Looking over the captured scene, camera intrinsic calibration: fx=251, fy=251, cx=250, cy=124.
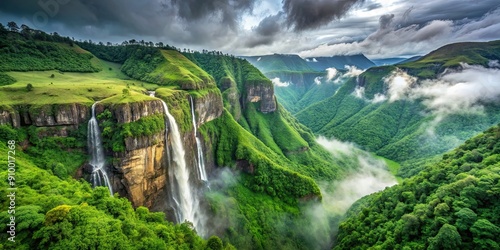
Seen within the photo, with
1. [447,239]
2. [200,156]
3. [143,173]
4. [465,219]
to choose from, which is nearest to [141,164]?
[143,173]

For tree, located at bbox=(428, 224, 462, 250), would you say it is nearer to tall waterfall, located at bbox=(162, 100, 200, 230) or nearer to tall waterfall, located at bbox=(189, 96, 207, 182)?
tall waterfall, located at bbox=(162, 100, 200, 230)

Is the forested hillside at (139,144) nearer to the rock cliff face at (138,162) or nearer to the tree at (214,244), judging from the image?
the tree at (214,244)

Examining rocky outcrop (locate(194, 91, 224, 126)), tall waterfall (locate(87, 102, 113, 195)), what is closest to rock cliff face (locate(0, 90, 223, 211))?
tall waterfall (locate(87, 102, 113, 195))

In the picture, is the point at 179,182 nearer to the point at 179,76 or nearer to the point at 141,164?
the point at 141,164

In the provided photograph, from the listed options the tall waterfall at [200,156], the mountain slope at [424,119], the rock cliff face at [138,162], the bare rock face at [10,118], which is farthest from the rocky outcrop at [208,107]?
the mountain slope at [424,119]

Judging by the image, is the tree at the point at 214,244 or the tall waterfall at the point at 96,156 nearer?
the tree at the point at 214,244

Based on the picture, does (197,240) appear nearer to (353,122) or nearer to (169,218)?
(169,218)

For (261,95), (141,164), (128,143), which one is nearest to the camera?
(128,143)
